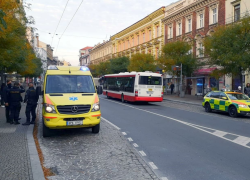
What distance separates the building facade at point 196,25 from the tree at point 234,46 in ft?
20.3

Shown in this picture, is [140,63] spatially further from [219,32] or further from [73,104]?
[73,104]

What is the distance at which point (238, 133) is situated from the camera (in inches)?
395

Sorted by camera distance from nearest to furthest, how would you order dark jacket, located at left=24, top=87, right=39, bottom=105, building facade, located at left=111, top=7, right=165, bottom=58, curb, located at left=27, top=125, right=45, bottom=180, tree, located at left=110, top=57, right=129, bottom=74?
curb, located at left=27, top=125, right=45, bottom=180
dark jacket, located at left=24, top=87, right=39, bottom=105
building facade, located at left=111, top=7, right=165, bottom=58
tree, located at left=110, top=57, right=129, bottom=74

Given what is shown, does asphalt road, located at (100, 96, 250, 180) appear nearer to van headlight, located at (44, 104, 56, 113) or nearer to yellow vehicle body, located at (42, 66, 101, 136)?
yellow vehicle body, located at (42, 66, 101, 136)

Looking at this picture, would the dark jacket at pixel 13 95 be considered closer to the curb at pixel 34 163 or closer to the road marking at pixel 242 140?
the curb at pixel 34 163

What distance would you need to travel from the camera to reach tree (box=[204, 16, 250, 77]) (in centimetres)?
2067

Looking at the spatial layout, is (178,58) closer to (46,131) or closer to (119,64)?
(119,64)

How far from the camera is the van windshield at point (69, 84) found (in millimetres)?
9273

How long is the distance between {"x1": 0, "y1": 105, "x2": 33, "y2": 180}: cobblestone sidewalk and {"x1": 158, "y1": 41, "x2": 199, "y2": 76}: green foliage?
77.5ft

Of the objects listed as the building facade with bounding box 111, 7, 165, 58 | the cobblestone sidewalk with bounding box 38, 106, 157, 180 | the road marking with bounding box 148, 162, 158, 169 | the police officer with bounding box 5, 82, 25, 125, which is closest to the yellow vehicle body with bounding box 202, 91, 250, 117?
the cobblestone sidewalk with bounding box 38, 106, 157, 180

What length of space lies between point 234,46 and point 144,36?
2983 centimetres

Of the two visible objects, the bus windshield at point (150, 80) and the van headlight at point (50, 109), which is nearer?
the van headlight at point (50, 109)

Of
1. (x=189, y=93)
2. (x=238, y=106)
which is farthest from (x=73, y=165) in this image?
(x=189, y=93)

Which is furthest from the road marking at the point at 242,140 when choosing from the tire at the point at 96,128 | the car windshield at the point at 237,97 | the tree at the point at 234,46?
the tree at the point at 234,46
